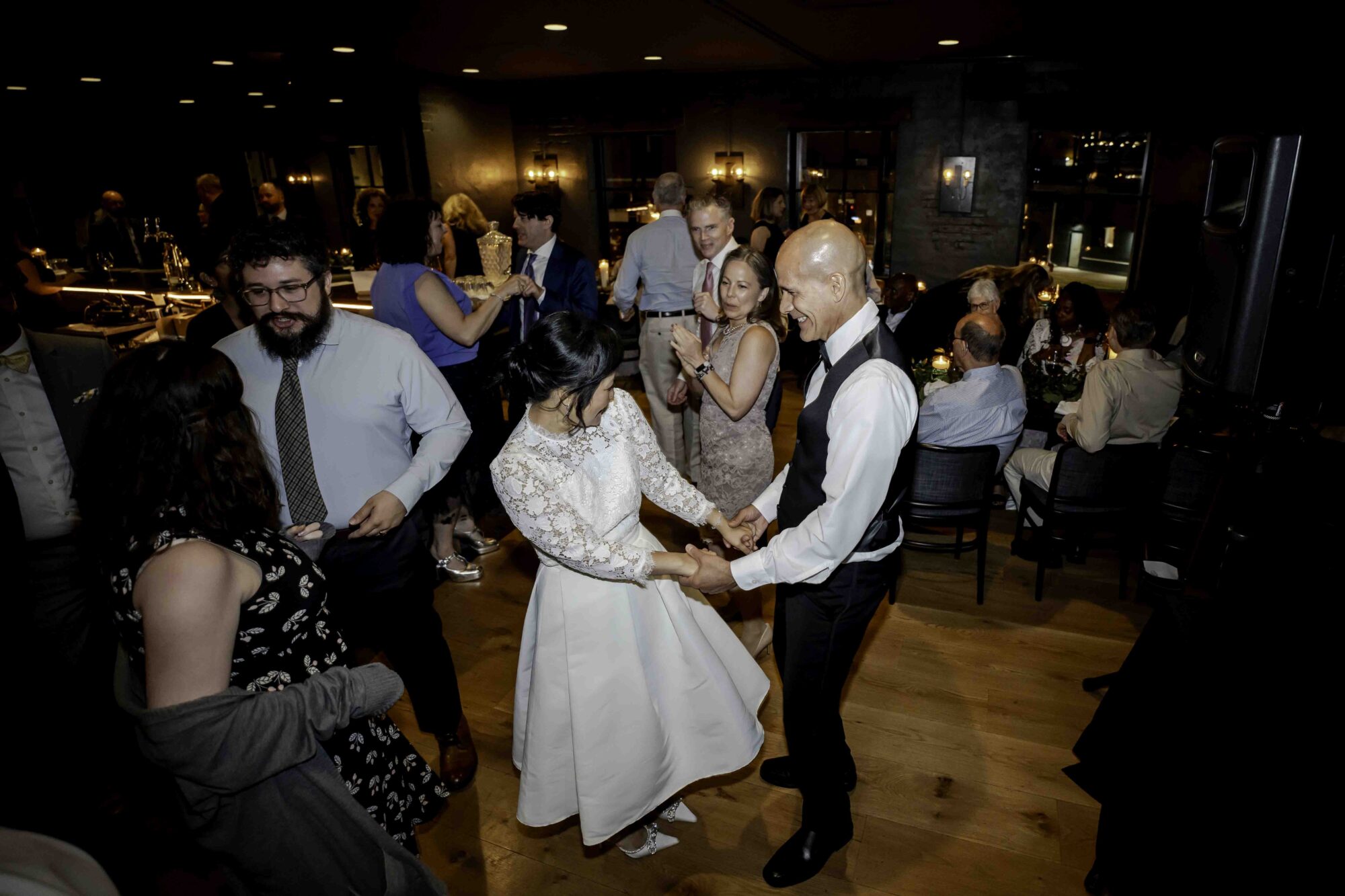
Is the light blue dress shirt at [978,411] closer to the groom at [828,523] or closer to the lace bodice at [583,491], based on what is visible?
the groom at [828,523]

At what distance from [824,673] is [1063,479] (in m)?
1.94

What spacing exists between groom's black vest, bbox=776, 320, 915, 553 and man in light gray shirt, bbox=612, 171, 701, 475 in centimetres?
246

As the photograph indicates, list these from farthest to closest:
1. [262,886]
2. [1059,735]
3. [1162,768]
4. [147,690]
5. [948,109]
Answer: [948,109]
[1059,735]
[1162,768]
[262,886]
[147,690]

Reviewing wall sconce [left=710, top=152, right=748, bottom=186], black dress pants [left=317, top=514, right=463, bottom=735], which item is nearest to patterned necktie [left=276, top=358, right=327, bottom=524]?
black dress pants [left=317, top=514, right=463, bottom=735]

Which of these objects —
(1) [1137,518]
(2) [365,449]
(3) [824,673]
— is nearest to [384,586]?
(2) [365,449]

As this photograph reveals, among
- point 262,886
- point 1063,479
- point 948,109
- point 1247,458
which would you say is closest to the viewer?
point 262,886

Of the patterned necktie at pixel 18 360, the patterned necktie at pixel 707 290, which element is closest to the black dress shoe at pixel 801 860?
the patterned necktie at pixel 707 290

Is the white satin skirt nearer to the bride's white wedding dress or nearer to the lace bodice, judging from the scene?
the bride's white wedding dress

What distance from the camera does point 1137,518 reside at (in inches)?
130

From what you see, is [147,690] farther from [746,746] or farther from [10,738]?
[10,738]

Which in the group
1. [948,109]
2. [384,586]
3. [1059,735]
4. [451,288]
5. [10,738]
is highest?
[948,109]

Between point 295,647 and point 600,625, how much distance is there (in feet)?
2.34

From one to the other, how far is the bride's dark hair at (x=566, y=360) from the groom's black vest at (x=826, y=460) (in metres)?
0.53

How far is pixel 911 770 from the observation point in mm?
2500
